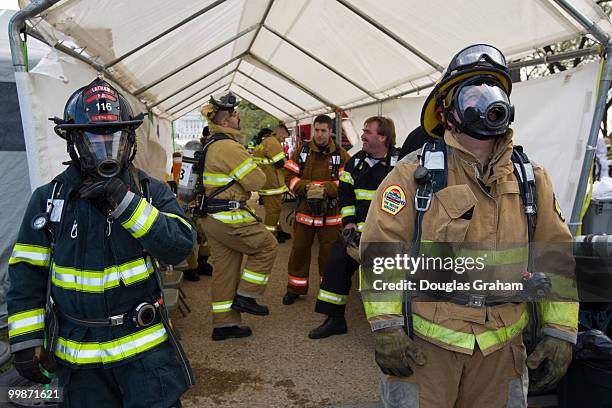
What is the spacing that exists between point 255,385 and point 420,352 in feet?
6.76

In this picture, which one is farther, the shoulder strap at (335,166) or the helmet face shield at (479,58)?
the shoulder strap at (335,166)

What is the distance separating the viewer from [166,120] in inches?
424

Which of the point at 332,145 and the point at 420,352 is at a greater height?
the point at 332,145

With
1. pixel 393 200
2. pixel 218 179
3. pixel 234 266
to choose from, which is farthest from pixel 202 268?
pixel 393 200

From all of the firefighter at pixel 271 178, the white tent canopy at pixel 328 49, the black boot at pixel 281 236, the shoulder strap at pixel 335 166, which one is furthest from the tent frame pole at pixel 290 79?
the shoulder strap at pixel 335 166

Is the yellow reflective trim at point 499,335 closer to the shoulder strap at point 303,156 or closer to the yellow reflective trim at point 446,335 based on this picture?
the yellow reflective trim at point 446,335

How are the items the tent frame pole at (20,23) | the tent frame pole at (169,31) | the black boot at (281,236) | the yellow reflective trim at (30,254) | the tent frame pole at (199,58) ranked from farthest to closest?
the black boot at (281,236)
the tent frame pole at (199,58)
the tent frame pole at (169,31)
the tent frame pole at (20,23)
the yellow reflective trim at (30,254)

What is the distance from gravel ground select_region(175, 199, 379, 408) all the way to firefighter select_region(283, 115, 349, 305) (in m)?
0.41

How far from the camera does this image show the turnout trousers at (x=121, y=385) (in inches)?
71.4

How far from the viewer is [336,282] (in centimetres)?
408

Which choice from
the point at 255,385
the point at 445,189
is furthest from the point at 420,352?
the point at 255,385

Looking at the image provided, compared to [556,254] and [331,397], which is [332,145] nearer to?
[331,397]

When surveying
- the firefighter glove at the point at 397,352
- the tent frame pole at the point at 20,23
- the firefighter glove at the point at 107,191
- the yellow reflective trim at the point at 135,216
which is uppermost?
the tent frame pole at the point at 20,23

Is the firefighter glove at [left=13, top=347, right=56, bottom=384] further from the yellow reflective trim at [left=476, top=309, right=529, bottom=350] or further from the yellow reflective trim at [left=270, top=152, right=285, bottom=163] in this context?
the yellow reflective trim at [left=270, top=152, right=285, bottom=163]
